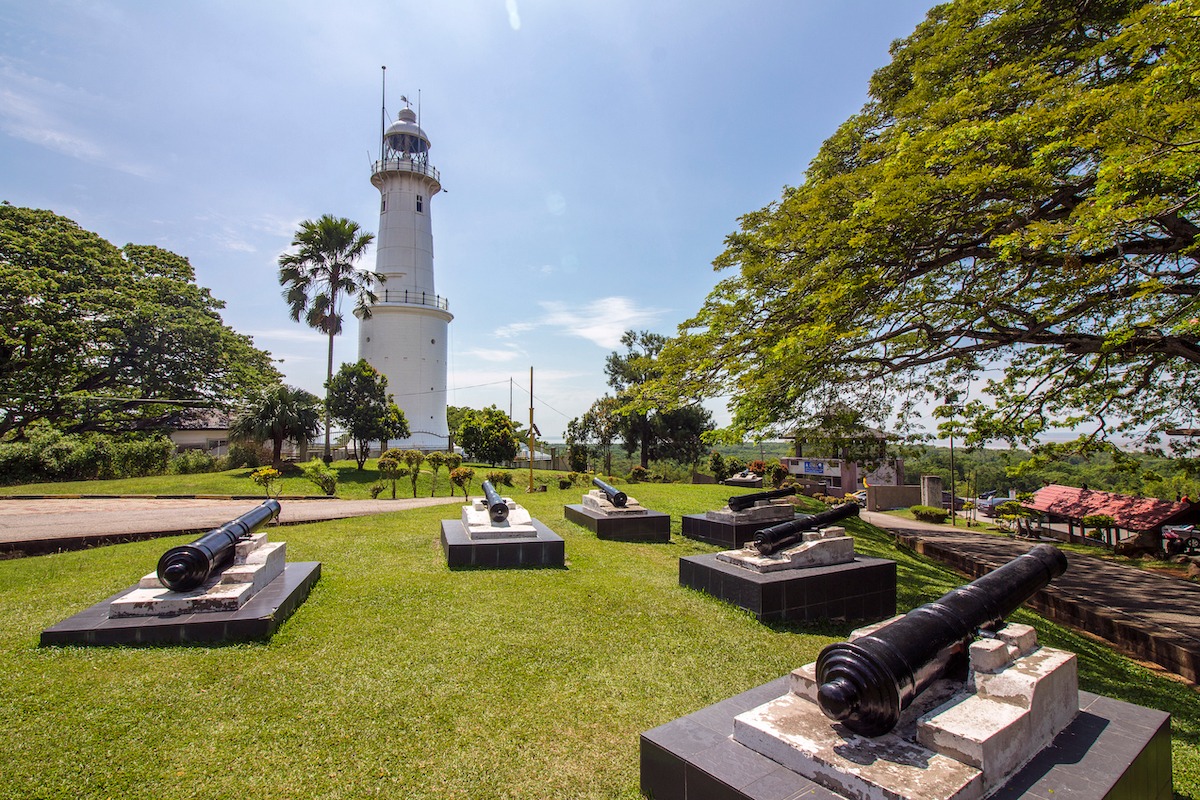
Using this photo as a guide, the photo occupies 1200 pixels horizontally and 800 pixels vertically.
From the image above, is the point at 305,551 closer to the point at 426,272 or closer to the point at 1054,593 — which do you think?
the point at 1054,593

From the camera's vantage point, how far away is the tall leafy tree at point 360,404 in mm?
23609

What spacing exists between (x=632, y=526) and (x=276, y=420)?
17206 millimetres

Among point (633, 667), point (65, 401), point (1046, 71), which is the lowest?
point (633, 667)

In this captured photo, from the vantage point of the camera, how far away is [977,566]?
416 inches

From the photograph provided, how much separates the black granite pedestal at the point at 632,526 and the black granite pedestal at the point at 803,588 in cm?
301

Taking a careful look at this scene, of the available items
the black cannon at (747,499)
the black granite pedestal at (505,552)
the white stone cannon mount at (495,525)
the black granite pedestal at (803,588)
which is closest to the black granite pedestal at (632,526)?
the black cannon at (747,499)

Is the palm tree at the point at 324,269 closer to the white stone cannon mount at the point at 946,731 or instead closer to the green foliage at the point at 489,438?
the green foliage at the point at 489,438

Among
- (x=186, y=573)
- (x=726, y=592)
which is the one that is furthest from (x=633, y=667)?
(x=186, y=573)

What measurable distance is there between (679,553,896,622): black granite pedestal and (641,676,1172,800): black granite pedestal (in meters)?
2.71

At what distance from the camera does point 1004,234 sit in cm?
731

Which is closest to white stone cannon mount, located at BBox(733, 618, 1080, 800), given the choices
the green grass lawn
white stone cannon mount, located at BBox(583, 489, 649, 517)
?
the green grass lawn

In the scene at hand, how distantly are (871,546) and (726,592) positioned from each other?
754 cm

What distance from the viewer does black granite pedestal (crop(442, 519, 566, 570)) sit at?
290 inches

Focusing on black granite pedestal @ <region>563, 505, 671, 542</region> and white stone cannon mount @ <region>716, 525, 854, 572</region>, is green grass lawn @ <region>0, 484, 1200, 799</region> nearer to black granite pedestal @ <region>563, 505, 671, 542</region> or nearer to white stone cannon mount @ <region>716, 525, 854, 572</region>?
white stone cannon mount @ <region>716, 525, 854, 572</region>
